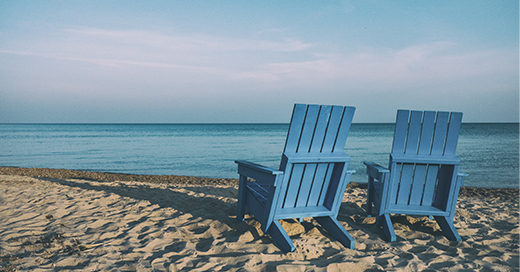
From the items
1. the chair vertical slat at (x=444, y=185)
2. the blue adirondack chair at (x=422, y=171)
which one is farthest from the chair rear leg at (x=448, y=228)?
the chair vertical slat at (x=444, y=185)

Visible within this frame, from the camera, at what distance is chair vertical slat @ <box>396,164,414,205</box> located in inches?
117

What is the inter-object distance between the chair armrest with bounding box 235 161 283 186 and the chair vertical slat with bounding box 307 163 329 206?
459mm

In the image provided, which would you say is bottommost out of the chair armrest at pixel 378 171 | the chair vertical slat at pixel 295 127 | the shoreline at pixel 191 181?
the shoreline at pixel 191 181

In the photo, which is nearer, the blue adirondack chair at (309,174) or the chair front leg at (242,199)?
the blue adirondack chair at (309,174)

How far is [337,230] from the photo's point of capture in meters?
2.69

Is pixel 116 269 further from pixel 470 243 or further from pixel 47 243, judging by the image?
pixel 470 243

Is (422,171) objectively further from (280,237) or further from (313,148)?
(280,237)

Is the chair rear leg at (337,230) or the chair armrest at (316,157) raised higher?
the chair armrest at (316,157)

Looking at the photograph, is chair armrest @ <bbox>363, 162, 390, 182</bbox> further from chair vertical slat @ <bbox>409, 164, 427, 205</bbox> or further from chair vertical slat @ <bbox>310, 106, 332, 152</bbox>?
chair vertical slat @ <bbox>310, 106, 332, 152</bbox>

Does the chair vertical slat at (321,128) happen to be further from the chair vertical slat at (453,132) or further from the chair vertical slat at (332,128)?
the chair vertical slat at (453,132)

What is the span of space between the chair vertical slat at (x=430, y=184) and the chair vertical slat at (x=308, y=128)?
4.60 ft

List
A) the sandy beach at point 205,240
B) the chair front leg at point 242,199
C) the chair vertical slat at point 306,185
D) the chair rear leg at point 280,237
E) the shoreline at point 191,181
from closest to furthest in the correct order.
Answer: the sandy beach at point 205,240 < the chair rear leg at point 280,237 < the chair vertical slat at point 306,185 < the chair front leg at point 242,199 < the shoreline at point 191,181

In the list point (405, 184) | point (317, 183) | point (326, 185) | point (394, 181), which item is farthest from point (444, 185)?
point (317, 183)

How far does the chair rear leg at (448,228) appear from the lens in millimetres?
2830
